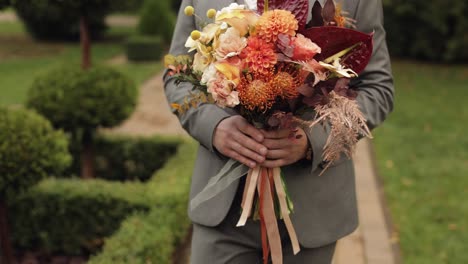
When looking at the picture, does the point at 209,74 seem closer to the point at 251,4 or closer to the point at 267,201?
the point at 251,4

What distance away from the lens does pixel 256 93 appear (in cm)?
189

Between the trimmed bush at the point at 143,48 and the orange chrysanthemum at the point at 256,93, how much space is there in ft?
45.2

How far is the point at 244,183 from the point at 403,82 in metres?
11.4

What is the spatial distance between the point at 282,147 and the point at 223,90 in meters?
0.31

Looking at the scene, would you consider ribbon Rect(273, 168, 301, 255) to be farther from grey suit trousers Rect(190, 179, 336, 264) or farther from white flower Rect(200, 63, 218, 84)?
white flower Rect(200, 63, 218, 84)

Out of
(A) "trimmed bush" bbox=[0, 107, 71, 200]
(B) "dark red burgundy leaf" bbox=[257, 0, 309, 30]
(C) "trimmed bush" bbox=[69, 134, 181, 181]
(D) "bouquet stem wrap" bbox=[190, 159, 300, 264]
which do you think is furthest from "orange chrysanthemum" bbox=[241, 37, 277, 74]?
(C) "trimmed bush" bbox=[69, 134, 181, 181]

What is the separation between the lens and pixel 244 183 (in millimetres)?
2305

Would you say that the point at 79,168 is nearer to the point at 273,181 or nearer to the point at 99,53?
the point at 273,181

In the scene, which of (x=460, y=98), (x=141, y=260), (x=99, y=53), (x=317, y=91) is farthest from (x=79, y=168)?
(x=99, y=53)

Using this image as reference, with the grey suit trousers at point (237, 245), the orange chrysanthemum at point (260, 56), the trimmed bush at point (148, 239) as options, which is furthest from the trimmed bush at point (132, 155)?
the orange chrysanthemum at point (260, 56)

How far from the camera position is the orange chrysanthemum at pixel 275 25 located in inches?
73.3

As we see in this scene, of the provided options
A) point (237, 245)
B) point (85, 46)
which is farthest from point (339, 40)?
point (85, 46)

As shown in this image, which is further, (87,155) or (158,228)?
(87,155)

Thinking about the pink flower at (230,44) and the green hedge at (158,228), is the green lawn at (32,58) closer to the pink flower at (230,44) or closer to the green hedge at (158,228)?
the green hedge at (158,228)
